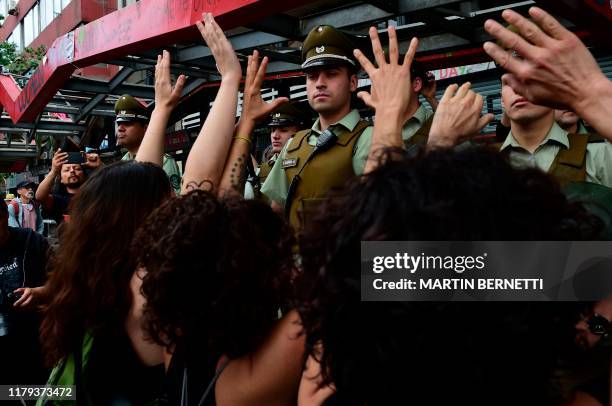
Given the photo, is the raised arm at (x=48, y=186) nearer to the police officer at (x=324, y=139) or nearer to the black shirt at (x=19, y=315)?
the black shirt at (x=19, y=315)

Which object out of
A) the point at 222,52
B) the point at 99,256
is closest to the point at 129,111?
the point at 222,52

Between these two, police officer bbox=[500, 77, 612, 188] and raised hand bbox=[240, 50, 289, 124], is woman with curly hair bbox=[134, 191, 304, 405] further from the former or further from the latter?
police officer bbox=[500, 77, 612, 188]

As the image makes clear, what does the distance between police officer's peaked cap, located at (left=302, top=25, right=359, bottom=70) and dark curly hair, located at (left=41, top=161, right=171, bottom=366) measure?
51.6 inches

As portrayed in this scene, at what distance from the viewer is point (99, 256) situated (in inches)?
63.2

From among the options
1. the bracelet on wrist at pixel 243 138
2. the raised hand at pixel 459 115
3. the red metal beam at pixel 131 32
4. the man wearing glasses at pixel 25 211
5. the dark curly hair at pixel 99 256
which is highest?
the red metal beam at pixel 131 32

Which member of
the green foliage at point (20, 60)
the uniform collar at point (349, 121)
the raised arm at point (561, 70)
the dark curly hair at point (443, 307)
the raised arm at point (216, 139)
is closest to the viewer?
the dark curly hair at point (443, 307)

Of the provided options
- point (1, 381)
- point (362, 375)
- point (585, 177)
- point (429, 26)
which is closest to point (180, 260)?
point (362, 375)

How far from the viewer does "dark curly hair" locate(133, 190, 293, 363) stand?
1.18m

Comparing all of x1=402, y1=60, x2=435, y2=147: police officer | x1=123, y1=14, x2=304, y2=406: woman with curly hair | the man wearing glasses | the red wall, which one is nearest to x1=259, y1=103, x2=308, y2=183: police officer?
x1=402, y1=60, x2=435, y2=147: police officer

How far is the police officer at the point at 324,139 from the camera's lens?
248cm

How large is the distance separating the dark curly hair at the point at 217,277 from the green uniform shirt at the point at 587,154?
1.11m

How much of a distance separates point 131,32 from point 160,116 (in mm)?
2932

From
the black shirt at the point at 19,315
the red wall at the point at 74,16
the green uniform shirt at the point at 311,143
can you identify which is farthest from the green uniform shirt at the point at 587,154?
the red wall at the point at 74,16

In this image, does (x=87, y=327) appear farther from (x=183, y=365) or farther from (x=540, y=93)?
(x=540, y=93)
